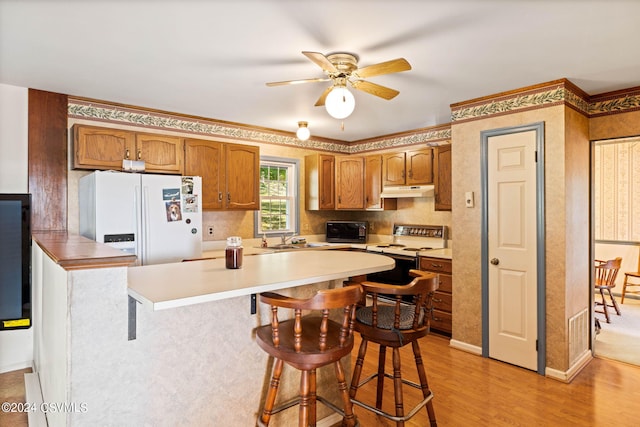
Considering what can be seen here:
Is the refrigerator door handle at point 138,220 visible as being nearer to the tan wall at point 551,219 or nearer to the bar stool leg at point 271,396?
the bar stool leg at point 271,396

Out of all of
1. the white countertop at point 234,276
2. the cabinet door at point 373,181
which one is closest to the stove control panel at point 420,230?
the cabinet door at point 373,181

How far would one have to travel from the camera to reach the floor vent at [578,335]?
304 cm

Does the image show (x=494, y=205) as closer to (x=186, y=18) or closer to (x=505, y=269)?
(x=505, y=269)

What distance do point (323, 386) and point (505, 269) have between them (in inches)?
81.5

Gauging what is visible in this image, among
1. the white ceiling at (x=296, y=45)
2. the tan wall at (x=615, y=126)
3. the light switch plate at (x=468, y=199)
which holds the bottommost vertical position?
the light switch plate at (x=468, y=199)

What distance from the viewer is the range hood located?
443 cm

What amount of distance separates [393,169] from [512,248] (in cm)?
201

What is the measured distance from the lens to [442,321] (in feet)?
12.9

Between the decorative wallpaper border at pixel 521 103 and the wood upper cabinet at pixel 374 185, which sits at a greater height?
the decorative wallpaper border at pixel 521 103

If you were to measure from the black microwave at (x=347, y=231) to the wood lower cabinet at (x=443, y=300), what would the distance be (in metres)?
1.42

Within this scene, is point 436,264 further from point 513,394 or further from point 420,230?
point 513,394

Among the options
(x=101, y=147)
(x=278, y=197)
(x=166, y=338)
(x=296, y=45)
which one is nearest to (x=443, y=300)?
(x=278, y=197)

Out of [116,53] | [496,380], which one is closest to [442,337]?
[496,380]

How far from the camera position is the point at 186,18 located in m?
2.01
